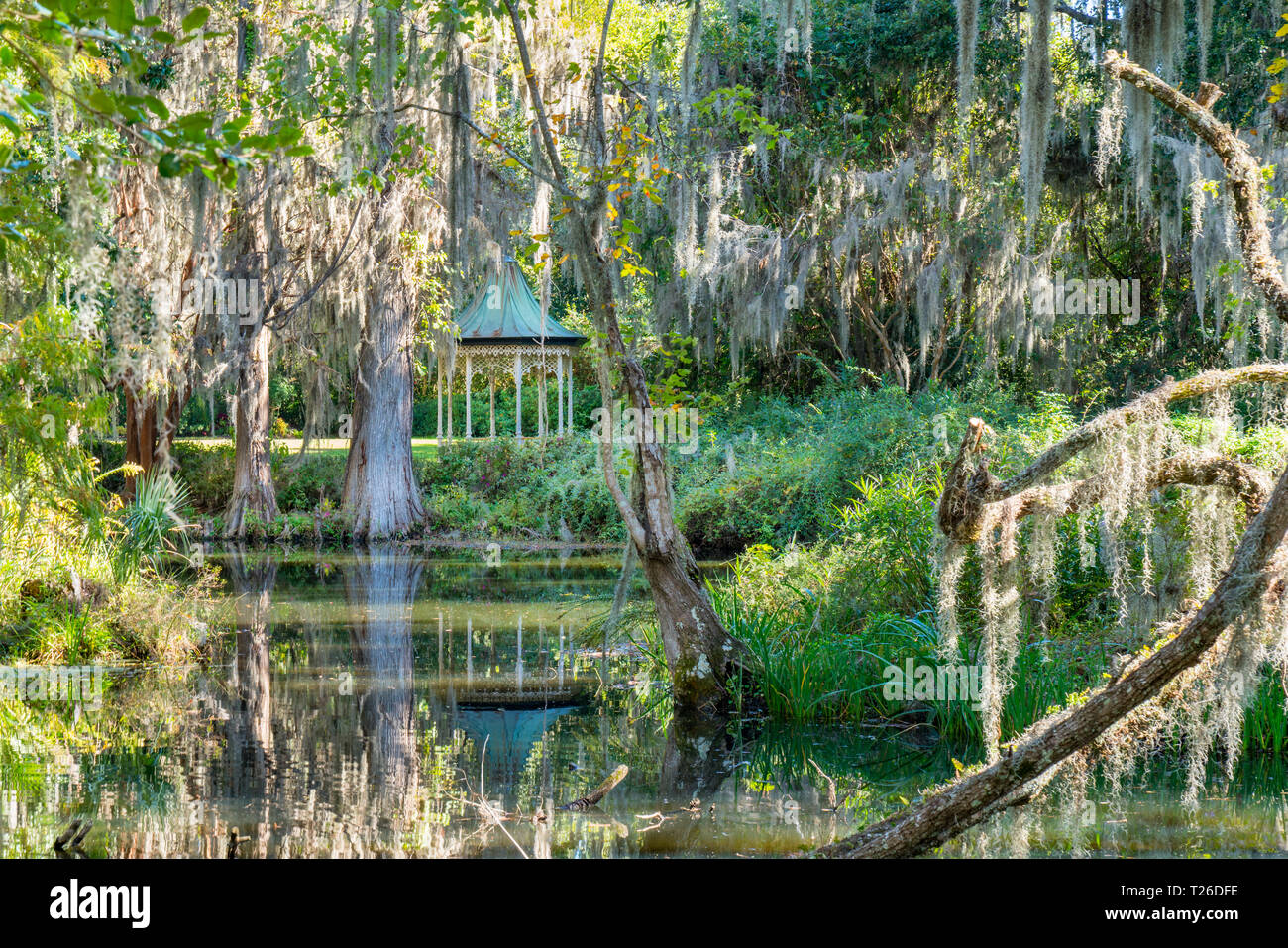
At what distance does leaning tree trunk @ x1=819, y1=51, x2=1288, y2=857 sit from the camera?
131 inches

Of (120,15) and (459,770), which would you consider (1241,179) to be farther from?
(459,770)

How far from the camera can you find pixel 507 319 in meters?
22.0

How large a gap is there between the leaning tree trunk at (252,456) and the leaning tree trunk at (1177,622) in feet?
49.3

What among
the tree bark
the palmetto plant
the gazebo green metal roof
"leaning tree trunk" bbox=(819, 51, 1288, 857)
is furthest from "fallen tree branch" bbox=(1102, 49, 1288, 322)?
the gazebo green metal roof

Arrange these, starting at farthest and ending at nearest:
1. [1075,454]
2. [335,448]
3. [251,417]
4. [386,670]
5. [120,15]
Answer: [335,448]
[251,417]
[386,670]
[1075,454]
[120,15]

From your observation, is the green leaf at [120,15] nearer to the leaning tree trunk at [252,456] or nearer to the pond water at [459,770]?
the pond water at [459,770]

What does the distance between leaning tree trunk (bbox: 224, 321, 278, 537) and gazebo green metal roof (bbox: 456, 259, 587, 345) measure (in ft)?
15.1

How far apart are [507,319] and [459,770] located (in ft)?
55.6

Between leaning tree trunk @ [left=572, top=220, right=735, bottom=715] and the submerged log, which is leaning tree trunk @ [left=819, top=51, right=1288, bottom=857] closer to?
the submerged log

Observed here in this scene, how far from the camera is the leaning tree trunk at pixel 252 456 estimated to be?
1738cm

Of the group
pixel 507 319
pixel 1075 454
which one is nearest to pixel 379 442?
pixel 507 319

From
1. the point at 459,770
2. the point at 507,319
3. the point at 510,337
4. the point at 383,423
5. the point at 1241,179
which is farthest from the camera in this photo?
the point at 507,319

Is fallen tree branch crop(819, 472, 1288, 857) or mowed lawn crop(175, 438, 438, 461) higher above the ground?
mowed lawn crop(175, 438, 438, 461)
